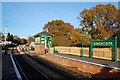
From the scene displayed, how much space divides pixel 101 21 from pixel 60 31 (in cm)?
2701

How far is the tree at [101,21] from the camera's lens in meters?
26.2

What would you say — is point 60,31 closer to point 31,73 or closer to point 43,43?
point 43,43

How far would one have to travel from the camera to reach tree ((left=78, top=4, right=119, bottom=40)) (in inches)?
1032

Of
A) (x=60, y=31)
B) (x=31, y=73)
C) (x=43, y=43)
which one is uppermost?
(x=60, y=31)

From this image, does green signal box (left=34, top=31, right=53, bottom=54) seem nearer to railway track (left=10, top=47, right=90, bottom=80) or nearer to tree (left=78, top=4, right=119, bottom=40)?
tree (left=78, top=4, right=119, bottom=40)

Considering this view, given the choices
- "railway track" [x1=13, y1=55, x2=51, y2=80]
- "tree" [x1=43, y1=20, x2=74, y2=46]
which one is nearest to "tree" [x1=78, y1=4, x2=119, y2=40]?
"tree" [x1=43, y1=20, x2=74, y2=46]

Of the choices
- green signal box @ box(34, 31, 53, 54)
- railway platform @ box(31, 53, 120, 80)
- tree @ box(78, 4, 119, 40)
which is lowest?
railway platform @ box(31, 53, 120, 80)

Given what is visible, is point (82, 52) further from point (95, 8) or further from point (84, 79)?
point (95, 8)

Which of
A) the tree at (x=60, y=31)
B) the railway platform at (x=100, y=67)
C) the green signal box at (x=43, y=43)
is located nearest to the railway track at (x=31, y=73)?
the railway platform at (x=100, y=67)

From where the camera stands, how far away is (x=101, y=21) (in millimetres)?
28328

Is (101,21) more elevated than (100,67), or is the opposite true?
(101,21)

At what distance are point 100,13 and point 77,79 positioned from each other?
2364 centimetres

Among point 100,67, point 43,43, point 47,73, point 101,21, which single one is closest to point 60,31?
point 43,43

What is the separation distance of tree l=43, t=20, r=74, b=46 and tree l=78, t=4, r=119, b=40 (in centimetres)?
886
